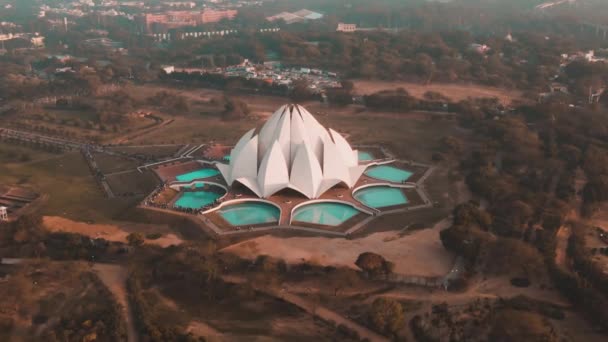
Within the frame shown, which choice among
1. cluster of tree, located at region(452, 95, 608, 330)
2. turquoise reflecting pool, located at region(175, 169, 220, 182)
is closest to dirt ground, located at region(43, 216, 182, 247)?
turquoise reflecting pool, located at region(175, 169, 220, 182)

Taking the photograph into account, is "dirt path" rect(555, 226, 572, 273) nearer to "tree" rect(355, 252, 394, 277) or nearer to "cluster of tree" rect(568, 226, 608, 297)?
"cluster of tree" rect(568, 226, 608, 297)

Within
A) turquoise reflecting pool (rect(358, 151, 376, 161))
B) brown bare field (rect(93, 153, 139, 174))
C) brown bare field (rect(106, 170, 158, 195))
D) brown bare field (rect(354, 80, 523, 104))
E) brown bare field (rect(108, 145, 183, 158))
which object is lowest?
brown bare field (rect(106, 170, 158, 195))

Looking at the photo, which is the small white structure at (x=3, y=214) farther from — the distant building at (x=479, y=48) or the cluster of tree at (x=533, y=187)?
the distant building at (x=479, y=48)

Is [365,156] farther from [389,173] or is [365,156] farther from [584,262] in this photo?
[584,262]

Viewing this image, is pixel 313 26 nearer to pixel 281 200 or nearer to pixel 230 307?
pixel 281 200

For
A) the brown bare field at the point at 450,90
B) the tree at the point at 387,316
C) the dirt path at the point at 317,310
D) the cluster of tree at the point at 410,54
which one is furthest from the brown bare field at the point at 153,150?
the cluster of tree at the point at 410,54
